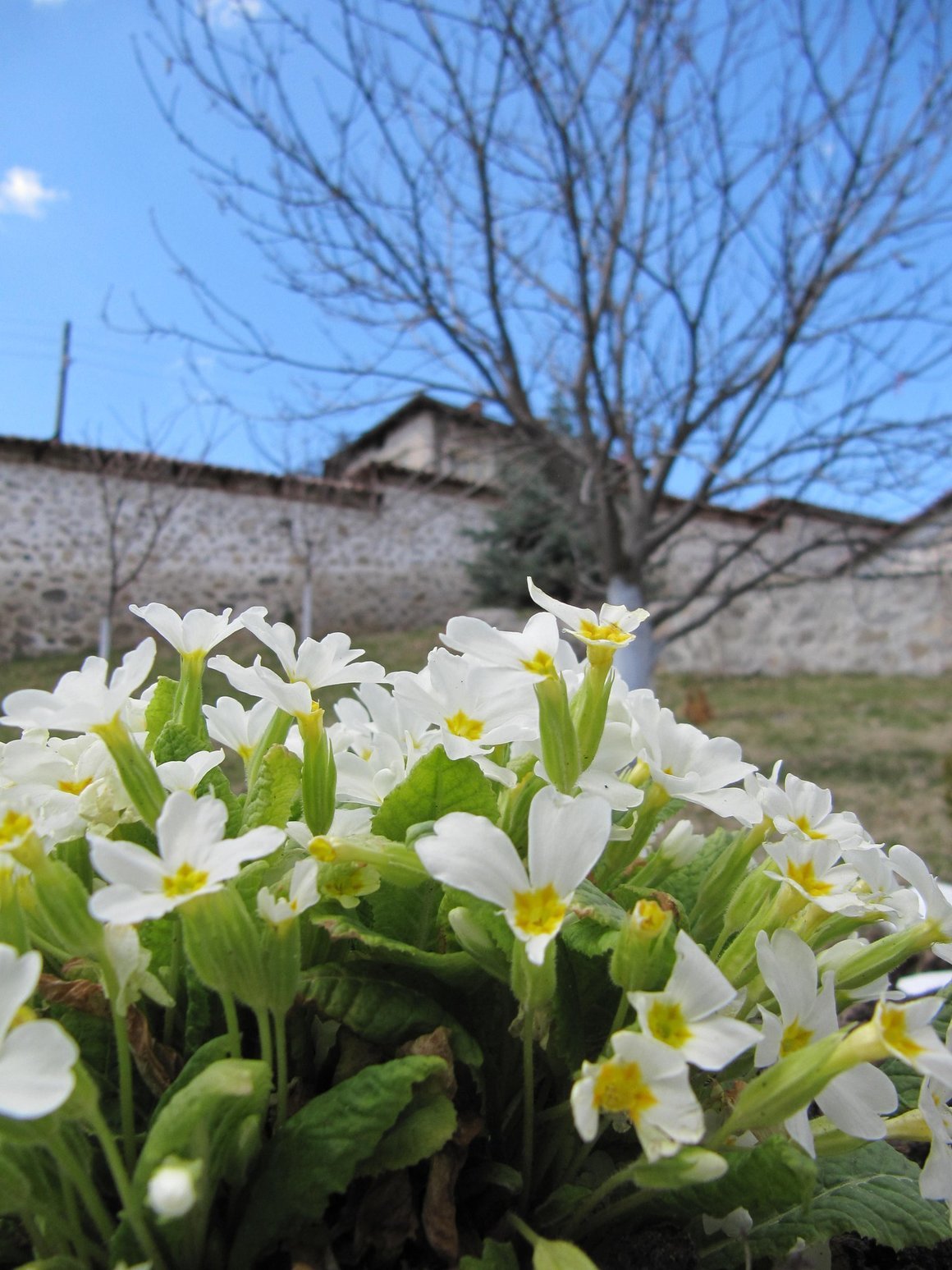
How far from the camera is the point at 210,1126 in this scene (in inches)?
16.4

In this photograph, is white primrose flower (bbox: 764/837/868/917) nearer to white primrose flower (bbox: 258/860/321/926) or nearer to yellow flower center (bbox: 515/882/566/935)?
yellow flower center (bbox: 515/882/566/935)

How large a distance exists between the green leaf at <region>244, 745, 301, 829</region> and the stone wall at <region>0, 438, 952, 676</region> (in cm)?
760

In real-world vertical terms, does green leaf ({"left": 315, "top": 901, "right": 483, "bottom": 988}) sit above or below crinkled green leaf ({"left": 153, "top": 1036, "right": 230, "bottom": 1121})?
above

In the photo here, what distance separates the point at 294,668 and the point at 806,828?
1.14 feet

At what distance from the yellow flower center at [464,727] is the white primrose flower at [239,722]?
0.18m

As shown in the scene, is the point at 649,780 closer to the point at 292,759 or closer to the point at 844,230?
the point at 292,759

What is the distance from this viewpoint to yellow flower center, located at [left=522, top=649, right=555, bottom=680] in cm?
53

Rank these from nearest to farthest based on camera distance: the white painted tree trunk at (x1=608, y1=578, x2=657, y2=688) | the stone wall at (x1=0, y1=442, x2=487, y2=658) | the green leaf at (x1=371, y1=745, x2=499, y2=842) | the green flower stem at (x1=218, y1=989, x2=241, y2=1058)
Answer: the green flower stem at (x1=218, y1=989, x2=241, y2=1058)
the green leaf at (x1=371, y1=745, x2=499, y2=842)
the white painted tree trunk at (x1=608, y1=578, x2=657, y2=688)
the stone wall at (x1=0, y1=442, x2=487, y2=658)

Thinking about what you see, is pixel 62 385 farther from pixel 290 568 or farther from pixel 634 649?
pixel 634 649

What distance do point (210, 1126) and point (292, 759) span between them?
0.21m

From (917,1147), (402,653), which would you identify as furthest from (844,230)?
(402,653)

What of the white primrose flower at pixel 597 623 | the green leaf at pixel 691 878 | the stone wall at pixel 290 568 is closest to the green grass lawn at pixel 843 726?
the stone wall at pixel 290 568

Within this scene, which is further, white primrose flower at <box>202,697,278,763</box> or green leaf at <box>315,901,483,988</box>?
white primrose flower at <box>202,697,278,763</box>

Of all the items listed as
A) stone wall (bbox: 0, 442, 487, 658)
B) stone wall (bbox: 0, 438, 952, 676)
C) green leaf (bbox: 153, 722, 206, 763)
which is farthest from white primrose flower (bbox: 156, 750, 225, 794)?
stone wall (bbox: 0, 438, 952, 676)
